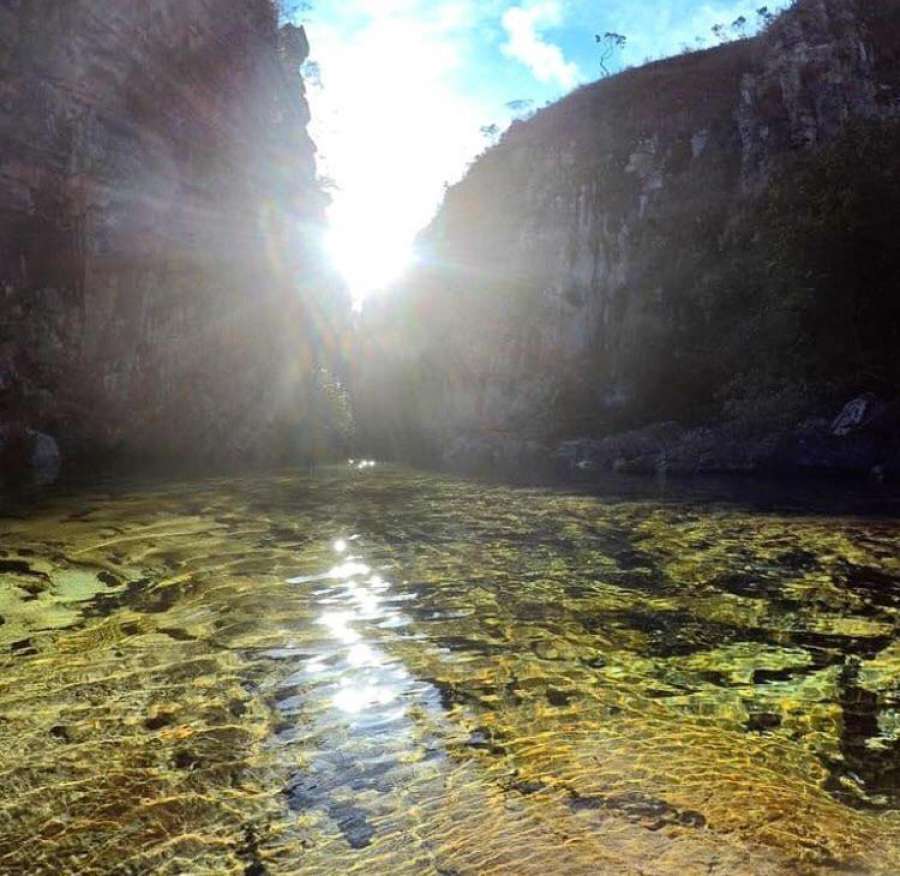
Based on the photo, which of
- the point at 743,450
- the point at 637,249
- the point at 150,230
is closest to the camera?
the point at 743,450

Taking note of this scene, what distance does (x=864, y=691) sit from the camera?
492 cm

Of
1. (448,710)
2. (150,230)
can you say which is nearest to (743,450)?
(150,230)

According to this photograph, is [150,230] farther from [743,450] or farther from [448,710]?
[448,710]

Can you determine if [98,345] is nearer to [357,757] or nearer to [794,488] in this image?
[794,488]

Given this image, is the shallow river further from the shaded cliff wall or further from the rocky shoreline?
the shaded cliff wall

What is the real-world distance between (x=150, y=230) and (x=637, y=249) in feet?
71.4

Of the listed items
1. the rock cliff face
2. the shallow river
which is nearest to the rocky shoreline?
Answer: the rock cliff face

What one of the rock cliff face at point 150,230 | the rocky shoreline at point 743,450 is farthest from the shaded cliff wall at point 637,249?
the rock cliff face at point 150,230

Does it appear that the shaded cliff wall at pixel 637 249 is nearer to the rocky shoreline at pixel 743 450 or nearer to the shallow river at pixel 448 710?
the rocky shoreline at pixel 743 450

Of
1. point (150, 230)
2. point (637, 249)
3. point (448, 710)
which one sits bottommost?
point (448, 710)

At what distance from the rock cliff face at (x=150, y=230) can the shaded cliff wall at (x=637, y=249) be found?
35.4 feet

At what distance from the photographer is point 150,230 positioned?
90.3 feet

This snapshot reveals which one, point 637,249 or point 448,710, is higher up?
point 637,249

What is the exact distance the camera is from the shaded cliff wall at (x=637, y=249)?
101 ft
